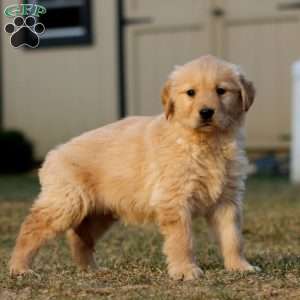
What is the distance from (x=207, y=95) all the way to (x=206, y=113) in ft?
0.37

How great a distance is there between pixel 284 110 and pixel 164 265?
7430 mm

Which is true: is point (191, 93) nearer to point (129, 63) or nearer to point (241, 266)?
point (241, 266)

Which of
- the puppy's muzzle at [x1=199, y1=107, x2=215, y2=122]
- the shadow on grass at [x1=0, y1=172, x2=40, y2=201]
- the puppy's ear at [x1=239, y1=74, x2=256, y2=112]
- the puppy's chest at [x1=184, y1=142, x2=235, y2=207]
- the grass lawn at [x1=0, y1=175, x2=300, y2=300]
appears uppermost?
the puppy's ear at [x1=239, y1=74, x2=256, y2=112]

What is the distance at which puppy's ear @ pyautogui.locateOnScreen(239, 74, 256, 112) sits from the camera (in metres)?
4.72

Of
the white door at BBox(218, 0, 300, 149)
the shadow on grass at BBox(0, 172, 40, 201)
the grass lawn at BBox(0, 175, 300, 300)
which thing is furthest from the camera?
the white door at BBox(218, 0, 300, 149)

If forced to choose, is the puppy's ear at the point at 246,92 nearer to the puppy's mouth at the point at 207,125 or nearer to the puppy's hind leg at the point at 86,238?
the puppy's mouth at the point at 207,125

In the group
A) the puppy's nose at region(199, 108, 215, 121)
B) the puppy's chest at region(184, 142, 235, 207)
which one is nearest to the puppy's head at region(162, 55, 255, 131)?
the puppy's nose at region(199, 108, 215, 121)

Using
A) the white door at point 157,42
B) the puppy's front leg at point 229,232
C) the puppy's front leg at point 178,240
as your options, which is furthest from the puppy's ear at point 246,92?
the white door at point 157,42

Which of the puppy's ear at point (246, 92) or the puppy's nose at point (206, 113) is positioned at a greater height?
the puppy's ear at point (246, 92)

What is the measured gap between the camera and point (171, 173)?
4629 mm

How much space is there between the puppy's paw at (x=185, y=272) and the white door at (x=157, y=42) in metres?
7.90

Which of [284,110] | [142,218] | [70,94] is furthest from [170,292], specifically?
[70,94]

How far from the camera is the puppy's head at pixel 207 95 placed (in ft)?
15.0

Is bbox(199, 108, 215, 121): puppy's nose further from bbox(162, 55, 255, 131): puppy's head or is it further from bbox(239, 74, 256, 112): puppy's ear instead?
bbox(239, 74, 256, 112): puppy's ear
